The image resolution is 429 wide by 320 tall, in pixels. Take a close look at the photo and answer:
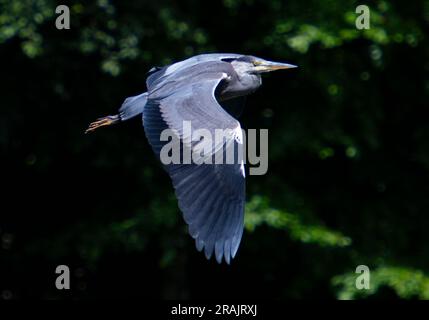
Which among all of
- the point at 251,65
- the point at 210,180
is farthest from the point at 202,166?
the point at 251,65

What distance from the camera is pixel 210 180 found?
5172 mm

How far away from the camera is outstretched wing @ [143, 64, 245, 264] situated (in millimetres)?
4988

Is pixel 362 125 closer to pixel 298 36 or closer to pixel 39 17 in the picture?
pixel 298 36

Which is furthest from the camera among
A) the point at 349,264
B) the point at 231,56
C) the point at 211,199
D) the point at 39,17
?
the point at 349,264

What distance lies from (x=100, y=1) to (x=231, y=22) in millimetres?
1016

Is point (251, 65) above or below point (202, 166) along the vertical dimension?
above

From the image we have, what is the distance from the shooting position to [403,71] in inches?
319

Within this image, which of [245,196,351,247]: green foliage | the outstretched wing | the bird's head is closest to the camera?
the outstretched wing

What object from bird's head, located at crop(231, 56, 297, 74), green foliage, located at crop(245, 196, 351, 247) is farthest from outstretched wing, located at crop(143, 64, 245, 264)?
green foliage, located at crop(245, 196, 351, 247)

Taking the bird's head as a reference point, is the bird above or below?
below

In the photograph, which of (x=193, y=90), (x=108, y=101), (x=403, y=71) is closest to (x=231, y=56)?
(x=193, y=90)

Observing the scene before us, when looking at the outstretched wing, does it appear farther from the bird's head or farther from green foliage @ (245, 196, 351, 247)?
green foliage @ (245, 196, 351, 247)

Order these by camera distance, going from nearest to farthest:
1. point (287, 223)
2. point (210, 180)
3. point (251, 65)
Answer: point (210, 180), point (251, 65), point (287, 223)

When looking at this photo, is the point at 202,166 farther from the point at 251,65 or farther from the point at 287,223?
the point at 287,223
